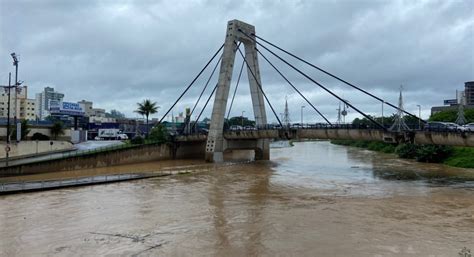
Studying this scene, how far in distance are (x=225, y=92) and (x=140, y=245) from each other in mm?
42141

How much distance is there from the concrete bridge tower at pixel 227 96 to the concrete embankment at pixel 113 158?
7727 mm

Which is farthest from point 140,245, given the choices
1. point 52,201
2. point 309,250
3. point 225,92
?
point 225,92

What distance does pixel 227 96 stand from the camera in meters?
56.1

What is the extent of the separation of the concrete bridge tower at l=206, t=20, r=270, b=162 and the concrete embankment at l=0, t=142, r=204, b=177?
773 cm

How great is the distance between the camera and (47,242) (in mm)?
14859

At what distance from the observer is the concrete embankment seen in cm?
3806

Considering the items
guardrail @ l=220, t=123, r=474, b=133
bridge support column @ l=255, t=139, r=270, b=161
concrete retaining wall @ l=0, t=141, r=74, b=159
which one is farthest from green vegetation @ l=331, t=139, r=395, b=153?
concrete retaining wall @ l=0, t=141, r=74, b=159

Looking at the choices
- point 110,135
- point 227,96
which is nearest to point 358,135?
point 227,96

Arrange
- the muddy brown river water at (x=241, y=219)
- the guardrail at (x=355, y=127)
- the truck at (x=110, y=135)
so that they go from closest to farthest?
the muddy brown river water at (x=241, y=219)
the guardrail at (x=355, y=127)
the truck at (x=110, y=135)

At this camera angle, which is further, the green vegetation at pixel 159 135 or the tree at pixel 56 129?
the tree at pixel 56 129

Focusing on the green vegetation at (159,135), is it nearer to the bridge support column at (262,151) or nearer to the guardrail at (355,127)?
the guardrail at (355,127)

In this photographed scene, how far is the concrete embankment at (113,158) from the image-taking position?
3806 cm

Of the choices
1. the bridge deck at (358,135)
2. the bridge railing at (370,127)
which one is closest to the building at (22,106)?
the bridge deck at (358,135)

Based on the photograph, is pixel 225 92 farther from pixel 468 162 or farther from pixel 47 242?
pixel 47 242
